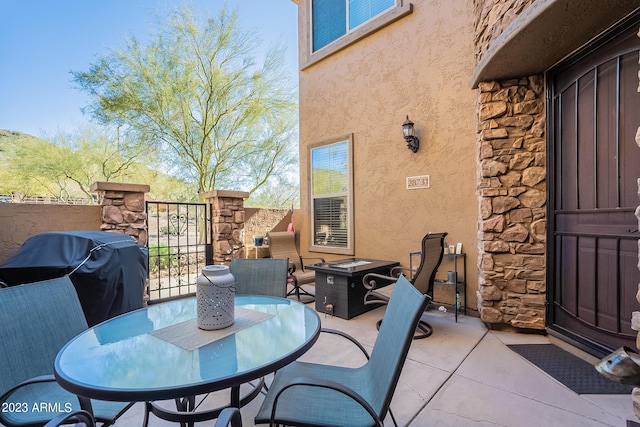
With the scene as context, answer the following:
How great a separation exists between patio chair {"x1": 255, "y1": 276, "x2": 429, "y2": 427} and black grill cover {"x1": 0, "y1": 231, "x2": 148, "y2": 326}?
1.62 m

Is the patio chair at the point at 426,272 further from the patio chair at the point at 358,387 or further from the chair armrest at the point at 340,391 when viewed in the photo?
the chair armrest at the point at 340,391

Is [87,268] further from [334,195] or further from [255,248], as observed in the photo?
[334,195]

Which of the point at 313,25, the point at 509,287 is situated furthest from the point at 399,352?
the point at 313,25

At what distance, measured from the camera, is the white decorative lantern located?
1.48m

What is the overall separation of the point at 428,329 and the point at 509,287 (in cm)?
95

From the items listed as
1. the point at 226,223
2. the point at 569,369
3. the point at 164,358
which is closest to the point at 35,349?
the point at 164,358

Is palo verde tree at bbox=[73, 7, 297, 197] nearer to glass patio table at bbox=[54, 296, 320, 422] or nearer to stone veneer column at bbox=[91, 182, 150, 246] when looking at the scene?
stone veneer column at bbox=[91, 182, 150, 246]

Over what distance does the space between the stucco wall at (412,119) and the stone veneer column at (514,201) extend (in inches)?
16.7

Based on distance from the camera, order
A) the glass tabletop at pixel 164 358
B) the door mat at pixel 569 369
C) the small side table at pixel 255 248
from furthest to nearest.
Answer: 1. the small side table at pixel 255 248
2. the door mat at pixel 569 369
3. the glass tabletop at pixel 164 358

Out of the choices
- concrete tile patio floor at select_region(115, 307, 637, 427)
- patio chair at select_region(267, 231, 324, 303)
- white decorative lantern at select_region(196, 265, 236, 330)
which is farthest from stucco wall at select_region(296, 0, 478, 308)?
white decorative lantern at select_region(196, 265, 236, 330)

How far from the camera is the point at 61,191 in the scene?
32.4ft

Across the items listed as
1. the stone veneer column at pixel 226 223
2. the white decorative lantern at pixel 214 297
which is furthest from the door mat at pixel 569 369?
the stone veneer column at pixel 226 223

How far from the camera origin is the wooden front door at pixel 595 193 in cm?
226

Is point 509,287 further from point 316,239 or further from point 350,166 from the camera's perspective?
point 316,239
